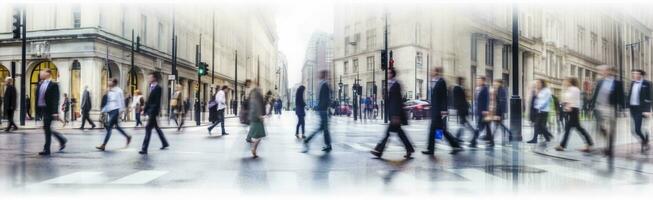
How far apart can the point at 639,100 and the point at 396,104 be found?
16.9 ft

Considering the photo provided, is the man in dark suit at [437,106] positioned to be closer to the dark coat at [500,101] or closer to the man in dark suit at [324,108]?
the man in dark suit at [324,108]

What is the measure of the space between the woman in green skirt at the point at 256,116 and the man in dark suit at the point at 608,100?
6174 millimetres

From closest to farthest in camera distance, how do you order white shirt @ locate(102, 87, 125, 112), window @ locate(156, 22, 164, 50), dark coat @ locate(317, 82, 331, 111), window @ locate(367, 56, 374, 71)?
dark coat @ locate(317, 82, 331, 111) < white shirt @ locate(102, 87, 125, 112) < window @ locate(156, 22, 164, 50) < window @ locate(367, 56, 374, 71)

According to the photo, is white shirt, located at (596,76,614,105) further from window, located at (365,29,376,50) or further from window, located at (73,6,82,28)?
window, located at (365,29,376,50)

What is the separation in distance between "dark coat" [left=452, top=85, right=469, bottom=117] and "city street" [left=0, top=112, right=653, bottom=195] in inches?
48.3

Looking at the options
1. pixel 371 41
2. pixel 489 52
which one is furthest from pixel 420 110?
pixel 371 41

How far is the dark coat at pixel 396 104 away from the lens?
28.3 feet

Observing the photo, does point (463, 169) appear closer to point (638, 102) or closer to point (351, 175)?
point (351, 175)

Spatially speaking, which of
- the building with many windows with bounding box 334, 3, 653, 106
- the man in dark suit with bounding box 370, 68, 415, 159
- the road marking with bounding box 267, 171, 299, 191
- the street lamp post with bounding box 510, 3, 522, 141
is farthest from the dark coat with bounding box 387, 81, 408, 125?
the street lamp post with bounding box 510, 3, 522, 141

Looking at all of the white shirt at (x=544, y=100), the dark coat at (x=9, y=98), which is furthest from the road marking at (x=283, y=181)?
the dark coat at (x=9, y=98)

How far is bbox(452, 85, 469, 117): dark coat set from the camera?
11.0m

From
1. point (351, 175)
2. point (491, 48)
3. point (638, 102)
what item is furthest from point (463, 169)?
point (491, 48)

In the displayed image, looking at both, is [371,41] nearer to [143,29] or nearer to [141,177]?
[143,29]

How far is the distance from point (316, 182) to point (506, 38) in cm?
1632
